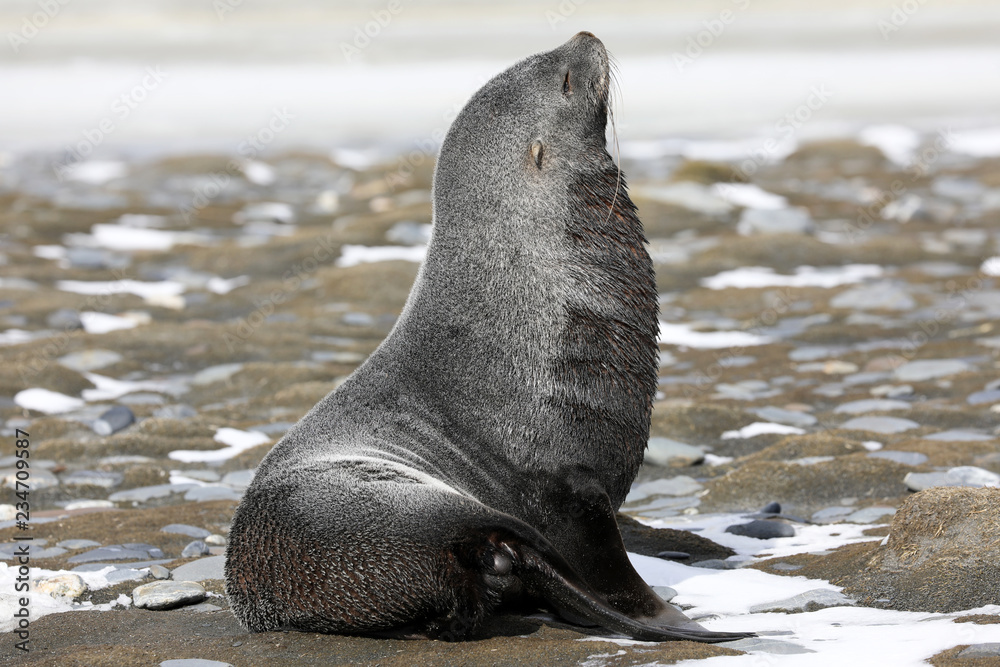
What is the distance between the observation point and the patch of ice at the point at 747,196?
76.9ft

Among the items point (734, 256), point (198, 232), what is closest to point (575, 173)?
point (734, 256)

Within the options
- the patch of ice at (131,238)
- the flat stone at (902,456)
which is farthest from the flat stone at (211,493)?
the patch of ice at (131,238)

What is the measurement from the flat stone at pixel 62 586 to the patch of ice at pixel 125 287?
420 inches

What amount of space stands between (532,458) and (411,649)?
42.5 inches

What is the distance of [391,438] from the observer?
4.93 m

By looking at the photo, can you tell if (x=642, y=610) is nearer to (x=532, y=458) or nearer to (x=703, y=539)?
(x=532, y=458)

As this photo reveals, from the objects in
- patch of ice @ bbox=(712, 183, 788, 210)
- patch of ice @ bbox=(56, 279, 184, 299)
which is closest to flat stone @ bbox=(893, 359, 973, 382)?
patch of ice @ bbox=(56, 279, 184, 299)

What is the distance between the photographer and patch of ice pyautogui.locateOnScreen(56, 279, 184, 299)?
51.9 ft

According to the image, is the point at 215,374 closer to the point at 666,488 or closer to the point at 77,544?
the point at 77,544

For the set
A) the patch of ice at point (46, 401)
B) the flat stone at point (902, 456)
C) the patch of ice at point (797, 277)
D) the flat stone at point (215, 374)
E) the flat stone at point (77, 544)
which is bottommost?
the flat stone at point (77, 544)

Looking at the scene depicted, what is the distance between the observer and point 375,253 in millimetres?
18000

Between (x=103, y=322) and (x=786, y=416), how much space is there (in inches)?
342

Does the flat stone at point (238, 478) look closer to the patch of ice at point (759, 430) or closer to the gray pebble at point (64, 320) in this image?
the patch of ice at point (759, 430)

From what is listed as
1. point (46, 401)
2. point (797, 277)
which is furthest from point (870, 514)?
point (797, 277)
